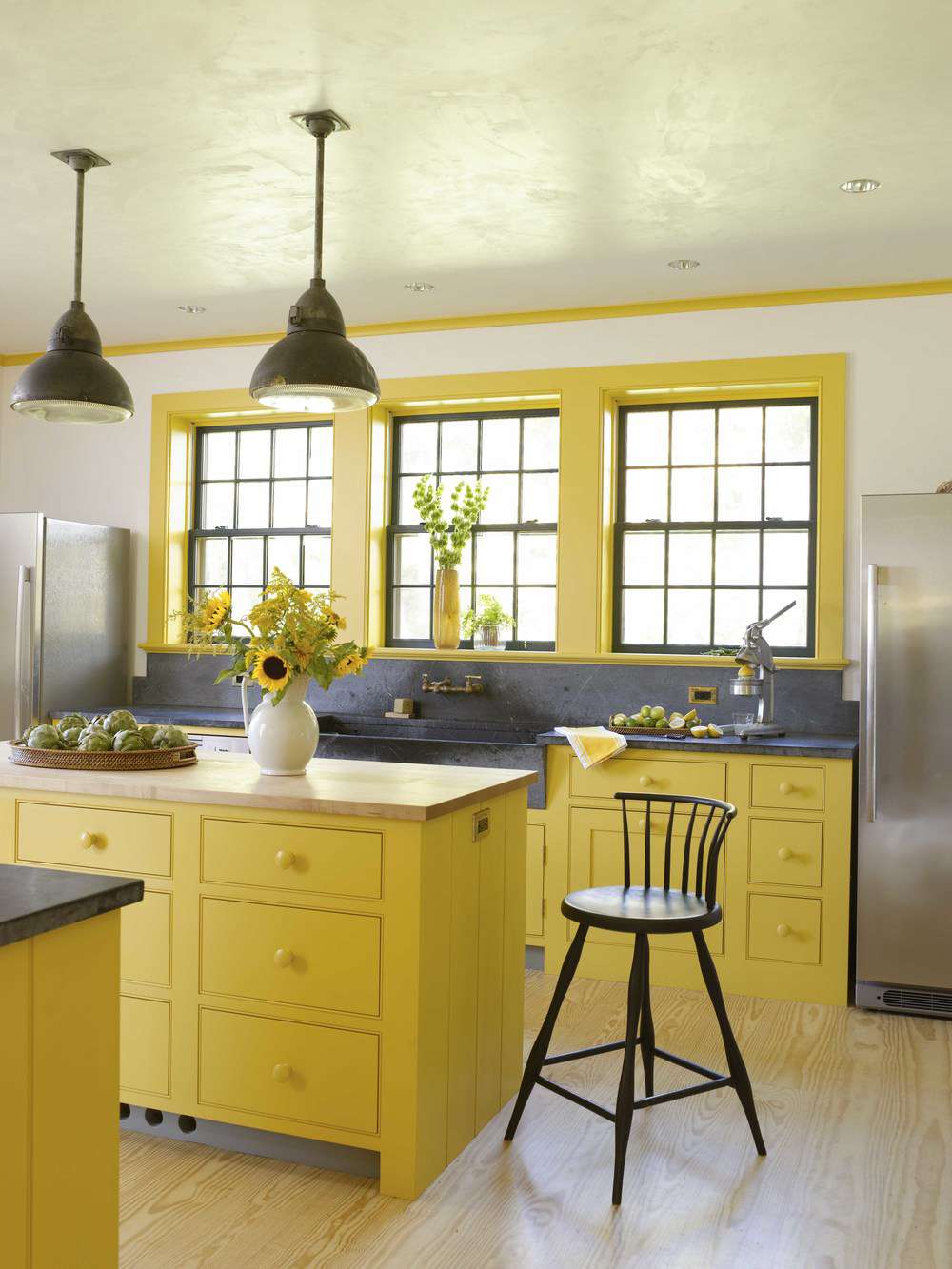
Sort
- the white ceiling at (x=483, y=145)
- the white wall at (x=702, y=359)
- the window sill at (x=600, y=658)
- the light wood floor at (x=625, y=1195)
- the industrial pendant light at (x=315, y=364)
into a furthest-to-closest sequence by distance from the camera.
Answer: the window sill at (x=600, y=658), the white wall at (x=702, y=359), the industrial pendant light at (x=315, y=364), the white ceiling at (x=483, y=145), the light wood floor at (x=625, y=1195)

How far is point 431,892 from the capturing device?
2.69 metres

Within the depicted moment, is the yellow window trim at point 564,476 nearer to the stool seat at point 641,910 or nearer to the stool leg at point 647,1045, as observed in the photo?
the stool leg at point 647,1045

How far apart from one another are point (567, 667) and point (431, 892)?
273 cm

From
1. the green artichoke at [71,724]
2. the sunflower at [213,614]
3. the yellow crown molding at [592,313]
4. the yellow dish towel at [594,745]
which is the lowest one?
the yellow dish towel at [594,745]

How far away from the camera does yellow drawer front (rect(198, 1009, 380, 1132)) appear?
2.71 metres

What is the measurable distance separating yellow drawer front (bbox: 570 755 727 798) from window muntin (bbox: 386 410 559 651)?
1.10 meters

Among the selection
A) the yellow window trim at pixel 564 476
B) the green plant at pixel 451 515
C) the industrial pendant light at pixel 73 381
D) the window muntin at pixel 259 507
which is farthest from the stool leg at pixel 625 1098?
the window muntin at pixel 259 507

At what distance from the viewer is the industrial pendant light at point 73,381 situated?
10.9 feet

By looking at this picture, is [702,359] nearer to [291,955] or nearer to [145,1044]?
[291,955]

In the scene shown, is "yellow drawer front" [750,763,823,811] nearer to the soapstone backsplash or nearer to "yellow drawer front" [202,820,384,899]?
the soapstone backsplash

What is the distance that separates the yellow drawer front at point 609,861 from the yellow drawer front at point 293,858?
1949mm

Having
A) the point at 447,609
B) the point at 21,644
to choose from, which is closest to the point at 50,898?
the point at 447,609

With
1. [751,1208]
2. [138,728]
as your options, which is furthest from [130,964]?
[751,1208]

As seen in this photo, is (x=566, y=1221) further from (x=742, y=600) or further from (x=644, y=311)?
(x=644, y=311)
